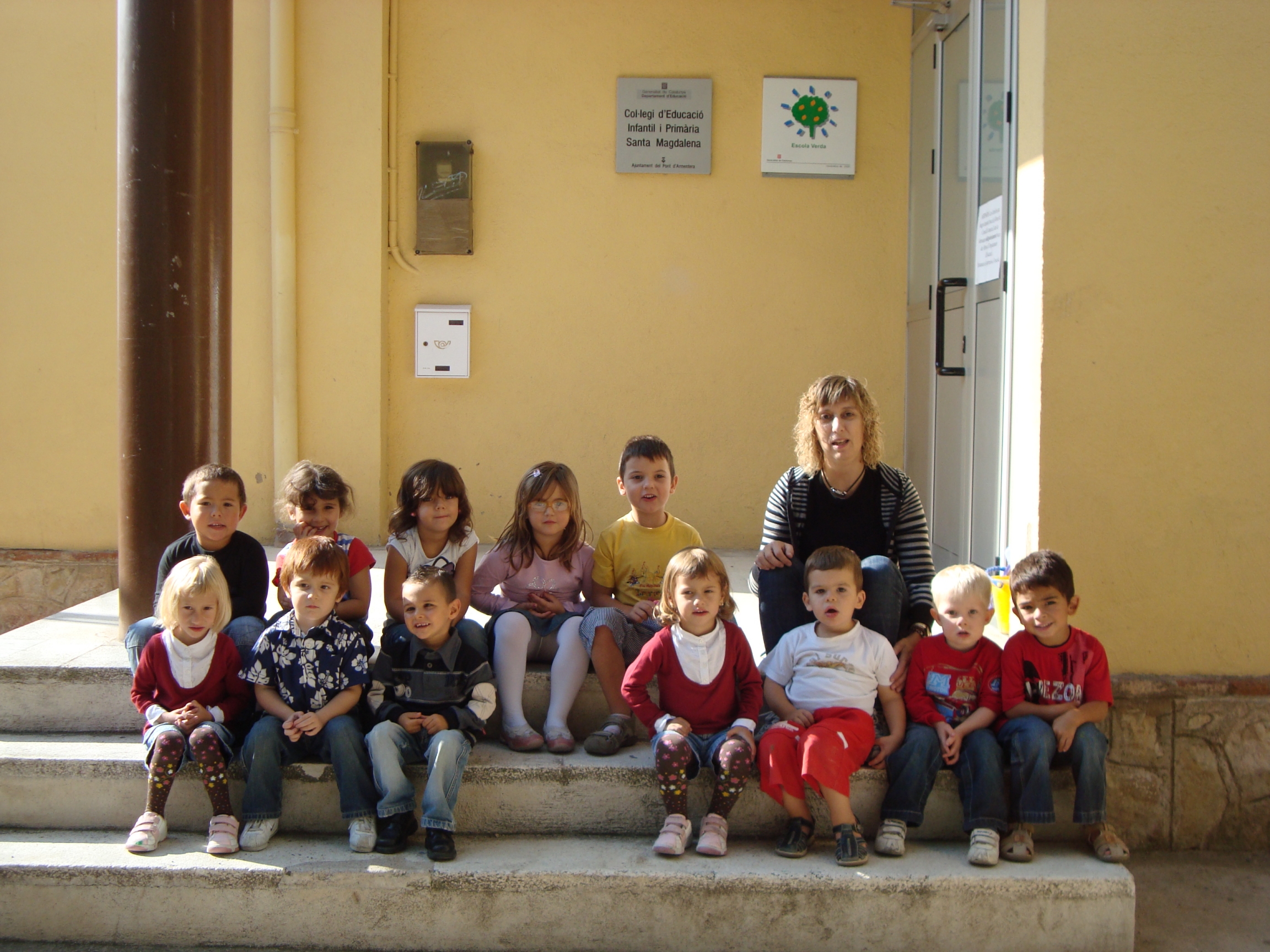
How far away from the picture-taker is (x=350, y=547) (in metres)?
3.21

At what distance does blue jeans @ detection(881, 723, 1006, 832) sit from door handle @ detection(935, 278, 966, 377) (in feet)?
6.48

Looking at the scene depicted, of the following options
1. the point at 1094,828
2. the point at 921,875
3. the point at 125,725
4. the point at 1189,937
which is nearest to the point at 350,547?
the point at 125,725

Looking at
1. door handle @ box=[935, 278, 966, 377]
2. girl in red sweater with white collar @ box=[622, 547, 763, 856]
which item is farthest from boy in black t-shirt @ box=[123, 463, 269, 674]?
door handle @ box=[935, 278, 966, 377]

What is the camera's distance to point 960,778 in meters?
2.84

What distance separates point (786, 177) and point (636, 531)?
276cm

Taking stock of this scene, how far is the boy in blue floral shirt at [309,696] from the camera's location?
2732 millimetres

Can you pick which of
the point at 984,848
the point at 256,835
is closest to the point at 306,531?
the point at 256,835

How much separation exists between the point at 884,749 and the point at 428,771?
1.21 m

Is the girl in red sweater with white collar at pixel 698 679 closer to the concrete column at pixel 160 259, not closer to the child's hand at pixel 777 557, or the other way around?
the child's hand at pixel 777 557

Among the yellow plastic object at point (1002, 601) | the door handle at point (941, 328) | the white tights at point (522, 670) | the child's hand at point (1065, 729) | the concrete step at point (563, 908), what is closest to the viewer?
the concrete step at point (563, 908)

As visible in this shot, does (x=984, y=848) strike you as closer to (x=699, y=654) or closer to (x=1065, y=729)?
(x=1065, y=729)

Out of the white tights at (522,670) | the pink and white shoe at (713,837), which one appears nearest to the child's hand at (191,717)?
the white tights at (522,670)

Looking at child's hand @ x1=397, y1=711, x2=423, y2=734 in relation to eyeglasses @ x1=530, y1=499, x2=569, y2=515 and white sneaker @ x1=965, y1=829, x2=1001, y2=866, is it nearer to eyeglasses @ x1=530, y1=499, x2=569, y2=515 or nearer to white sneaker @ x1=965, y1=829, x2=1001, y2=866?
eyeglasses @ x1=530, y1=499, x2=569, y2=515

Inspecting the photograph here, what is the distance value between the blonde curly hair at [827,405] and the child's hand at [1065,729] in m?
0.90
